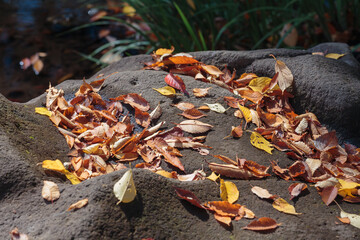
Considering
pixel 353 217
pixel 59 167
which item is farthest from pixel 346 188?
pixel 59 167

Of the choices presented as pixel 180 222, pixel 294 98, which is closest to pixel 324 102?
pixel 294 98

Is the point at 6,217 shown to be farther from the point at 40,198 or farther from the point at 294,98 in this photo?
the point at 294,98

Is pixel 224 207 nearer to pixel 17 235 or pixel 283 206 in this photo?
pixel 283 206

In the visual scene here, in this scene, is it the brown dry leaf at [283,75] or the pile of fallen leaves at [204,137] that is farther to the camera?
the brown dry leaf at [283,75]

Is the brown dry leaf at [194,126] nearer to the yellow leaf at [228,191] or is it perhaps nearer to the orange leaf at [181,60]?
the yellow leaf at [228,191]

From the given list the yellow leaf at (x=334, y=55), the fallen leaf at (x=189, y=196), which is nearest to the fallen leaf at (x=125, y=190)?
the fallen leaf at (x=189, y=196)

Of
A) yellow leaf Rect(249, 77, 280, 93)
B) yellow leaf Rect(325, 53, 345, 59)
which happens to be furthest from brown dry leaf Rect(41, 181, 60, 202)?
yellow leaf Rect(325, 53, 345, 59)

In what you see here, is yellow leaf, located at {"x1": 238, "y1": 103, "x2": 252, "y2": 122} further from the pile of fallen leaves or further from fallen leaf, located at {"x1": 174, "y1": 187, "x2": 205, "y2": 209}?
fallen leaf, located at {"x1": 174, "y1": 187, "x2": 205, "y2": 209}
